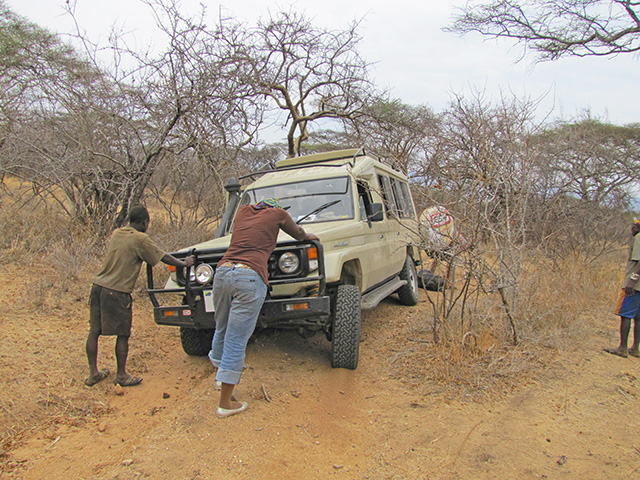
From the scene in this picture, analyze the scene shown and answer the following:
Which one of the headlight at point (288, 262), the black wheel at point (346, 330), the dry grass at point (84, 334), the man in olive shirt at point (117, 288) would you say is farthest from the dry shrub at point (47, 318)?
the black wheel at point (346, 330)

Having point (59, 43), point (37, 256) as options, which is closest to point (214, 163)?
point (37, 256)

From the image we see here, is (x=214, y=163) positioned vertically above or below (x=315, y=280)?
above

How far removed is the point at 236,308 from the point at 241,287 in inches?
6.3

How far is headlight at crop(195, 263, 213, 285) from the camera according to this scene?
382 centimetres

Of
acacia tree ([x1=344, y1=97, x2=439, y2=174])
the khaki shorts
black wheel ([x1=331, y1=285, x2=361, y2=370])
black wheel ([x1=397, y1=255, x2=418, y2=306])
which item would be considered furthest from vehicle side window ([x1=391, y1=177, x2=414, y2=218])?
acacia tree ([x1=344, y1=97, x2=439, y2=174])

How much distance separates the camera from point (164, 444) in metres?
3.00

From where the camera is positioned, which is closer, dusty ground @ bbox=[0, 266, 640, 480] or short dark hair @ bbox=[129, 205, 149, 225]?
dusty ground @ bbox=[0, 266, 640, 480]

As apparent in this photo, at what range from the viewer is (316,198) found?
4.98 m

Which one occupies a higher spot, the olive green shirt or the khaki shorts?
the olive green shirt

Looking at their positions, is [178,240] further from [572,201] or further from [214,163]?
[572,201]

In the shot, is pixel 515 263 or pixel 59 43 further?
pixel 59 43

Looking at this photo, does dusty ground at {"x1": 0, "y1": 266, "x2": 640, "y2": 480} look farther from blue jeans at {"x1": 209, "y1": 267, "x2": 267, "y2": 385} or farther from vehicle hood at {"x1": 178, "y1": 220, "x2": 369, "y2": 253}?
vehicle hood at {"x1": 178, "y1": 220, "x2": 369, "y2": 253}

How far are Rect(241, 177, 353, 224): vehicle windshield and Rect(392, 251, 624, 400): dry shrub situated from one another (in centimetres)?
155

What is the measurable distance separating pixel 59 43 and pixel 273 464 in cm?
1305
